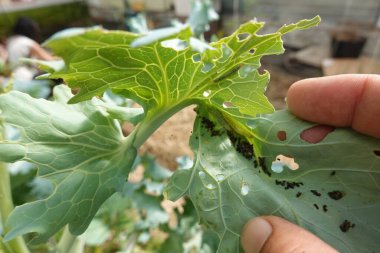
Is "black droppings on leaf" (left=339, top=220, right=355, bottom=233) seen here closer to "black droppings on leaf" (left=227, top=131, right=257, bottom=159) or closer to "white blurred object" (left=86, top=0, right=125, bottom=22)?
"black droppings on leaf" (left=227, top=131, right=257, bottom=159)

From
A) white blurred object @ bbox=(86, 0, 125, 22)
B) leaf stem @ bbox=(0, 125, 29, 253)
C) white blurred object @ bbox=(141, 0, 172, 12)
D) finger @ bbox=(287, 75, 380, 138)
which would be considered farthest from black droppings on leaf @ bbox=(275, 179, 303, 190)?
white blurred object @ bbox=(86, 0, 125, 22)

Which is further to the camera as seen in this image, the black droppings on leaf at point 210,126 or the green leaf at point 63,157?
the black droppings on leaf at point 210,126

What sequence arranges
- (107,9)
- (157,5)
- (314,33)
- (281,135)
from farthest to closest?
(107,9), (157,5), (314,33), (281,135)

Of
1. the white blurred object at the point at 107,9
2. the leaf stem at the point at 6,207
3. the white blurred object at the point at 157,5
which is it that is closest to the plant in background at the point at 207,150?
the leaf stem at the point at 6,207

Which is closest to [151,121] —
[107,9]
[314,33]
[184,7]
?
[184,7]

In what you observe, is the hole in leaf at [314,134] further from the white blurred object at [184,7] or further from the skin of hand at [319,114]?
the white blurred object at [184,7]

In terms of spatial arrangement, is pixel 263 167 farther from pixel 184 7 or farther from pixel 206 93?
pixel 184 7
